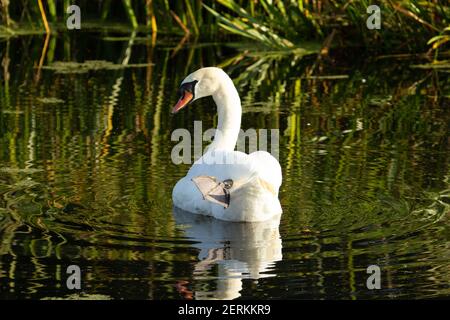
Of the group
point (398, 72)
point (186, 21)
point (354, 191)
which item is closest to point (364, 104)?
point (398, 72)

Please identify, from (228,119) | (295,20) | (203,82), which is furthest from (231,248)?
(295,20)

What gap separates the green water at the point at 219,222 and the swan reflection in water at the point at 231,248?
0.05 ft

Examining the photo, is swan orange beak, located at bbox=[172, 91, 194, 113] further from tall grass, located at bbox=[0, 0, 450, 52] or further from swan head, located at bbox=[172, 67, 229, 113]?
tall grass, located at bbox=[0, 0, 450, 52]

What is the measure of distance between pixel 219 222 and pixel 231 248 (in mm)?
604

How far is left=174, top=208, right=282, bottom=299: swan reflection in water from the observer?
6.05 meters

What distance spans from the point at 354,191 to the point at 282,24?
218 inches

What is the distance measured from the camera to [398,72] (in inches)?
498

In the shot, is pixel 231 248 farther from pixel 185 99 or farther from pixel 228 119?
pixel 185 99

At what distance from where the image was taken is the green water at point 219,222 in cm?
609

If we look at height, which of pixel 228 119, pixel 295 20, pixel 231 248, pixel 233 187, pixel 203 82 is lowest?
pixel 231 248

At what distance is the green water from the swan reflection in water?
0.01m

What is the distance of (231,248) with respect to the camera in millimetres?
6688

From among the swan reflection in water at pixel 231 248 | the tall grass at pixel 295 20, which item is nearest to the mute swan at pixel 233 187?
the swan reflection in water at pixel 231 248

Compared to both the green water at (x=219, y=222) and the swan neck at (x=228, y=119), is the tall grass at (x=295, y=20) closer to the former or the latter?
the green water at (x=219, y=222)
